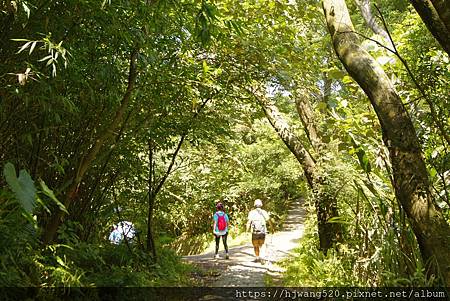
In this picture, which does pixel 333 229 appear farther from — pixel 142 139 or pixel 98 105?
pixel 98 105

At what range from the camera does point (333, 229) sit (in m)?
6.35

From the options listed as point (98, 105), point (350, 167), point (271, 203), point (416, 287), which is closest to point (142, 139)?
point (98, 105)

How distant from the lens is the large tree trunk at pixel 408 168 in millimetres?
A: 2830

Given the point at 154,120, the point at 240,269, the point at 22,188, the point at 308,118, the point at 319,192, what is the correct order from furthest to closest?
1. the point at 240,269
2. the point at 308,118
3. the point at 319,192
4. the point at 154,120
5. the point at 22,188

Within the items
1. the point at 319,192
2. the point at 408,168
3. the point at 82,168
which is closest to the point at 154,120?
the point at 82,168

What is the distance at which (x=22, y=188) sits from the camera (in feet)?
5.89

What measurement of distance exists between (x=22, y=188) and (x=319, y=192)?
5.11 meters

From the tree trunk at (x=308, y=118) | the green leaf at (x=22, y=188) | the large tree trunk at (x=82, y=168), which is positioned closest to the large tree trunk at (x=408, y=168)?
the large tree trunk at (x=82, y=168)

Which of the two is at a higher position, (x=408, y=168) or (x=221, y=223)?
(x=408, y=168)

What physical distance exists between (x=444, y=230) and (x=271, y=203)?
13.0 m

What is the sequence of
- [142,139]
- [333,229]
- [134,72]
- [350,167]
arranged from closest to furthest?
[134,72] → [142,139] → [350,167] → [333,229]

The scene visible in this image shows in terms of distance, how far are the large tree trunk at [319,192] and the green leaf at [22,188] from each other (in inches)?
194

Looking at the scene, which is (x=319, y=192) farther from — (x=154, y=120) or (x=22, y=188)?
(x=22, y=188)

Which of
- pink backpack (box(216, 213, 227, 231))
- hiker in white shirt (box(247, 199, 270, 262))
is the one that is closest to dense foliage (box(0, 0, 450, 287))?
pink backpack (box(216, 213, 227, 231))
